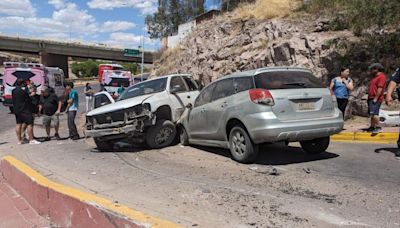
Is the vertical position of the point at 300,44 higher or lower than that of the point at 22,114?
higher

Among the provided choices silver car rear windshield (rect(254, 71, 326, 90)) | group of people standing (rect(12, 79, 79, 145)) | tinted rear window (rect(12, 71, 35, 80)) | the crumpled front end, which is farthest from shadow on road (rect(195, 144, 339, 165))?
tinted rear window (rect(12, 71, 35, 80))

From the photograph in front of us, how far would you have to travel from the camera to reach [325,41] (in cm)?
1555

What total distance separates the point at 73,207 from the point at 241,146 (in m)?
3.55

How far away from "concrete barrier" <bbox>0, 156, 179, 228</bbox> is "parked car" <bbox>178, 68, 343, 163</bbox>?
3.16 metres

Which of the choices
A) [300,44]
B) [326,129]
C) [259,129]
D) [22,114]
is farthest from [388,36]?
[22,114]

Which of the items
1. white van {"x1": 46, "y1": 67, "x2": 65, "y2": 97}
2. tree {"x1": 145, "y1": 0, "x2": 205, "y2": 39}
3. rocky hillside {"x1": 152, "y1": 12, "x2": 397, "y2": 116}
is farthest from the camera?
tree {"x1": 145, "y1": 0, "x2": 205, "y2": 39}

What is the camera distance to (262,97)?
295 inches

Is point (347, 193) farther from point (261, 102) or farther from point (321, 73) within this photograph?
point (321, 73)

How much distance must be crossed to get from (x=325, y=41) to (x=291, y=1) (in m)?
8.24

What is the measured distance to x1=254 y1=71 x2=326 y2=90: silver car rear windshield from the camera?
303 inches

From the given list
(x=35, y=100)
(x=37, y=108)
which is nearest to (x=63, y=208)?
(x=37, y=108)

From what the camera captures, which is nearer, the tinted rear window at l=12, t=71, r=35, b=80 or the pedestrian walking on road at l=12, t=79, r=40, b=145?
the pedestrian walking on road at l=12, t=79, r=40, b=145

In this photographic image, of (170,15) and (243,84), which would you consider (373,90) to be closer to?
(243,84)

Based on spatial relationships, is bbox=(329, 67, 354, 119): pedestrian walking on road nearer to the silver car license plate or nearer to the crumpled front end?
the silver car license plate
